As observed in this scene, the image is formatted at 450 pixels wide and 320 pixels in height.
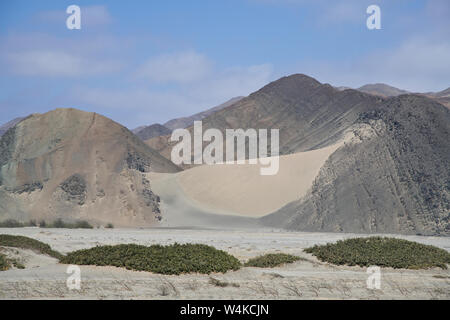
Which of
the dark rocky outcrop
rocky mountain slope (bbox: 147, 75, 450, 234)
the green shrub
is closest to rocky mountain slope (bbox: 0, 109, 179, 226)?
the dark rocky outcrop

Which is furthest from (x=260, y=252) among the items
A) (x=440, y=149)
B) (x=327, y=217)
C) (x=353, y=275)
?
(x=440, y=149)

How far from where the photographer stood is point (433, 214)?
123ft

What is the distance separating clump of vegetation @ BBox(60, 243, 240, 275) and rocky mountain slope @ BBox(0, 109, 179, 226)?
27.6 meters

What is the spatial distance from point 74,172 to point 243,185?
539 inches

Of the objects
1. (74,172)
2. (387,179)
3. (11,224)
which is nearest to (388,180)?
(387,179)

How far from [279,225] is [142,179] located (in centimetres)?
1270

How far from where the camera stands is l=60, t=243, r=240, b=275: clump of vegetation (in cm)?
1412

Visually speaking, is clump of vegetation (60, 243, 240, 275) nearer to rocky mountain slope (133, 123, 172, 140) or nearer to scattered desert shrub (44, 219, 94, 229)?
scattered desert shrub (44, 219, 94, 229)

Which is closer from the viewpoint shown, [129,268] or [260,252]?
[129,268]

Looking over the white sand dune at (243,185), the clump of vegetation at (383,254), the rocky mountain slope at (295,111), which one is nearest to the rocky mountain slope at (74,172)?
the white sand dune at (243,185)

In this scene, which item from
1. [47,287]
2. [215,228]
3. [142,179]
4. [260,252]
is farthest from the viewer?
[142,179]
